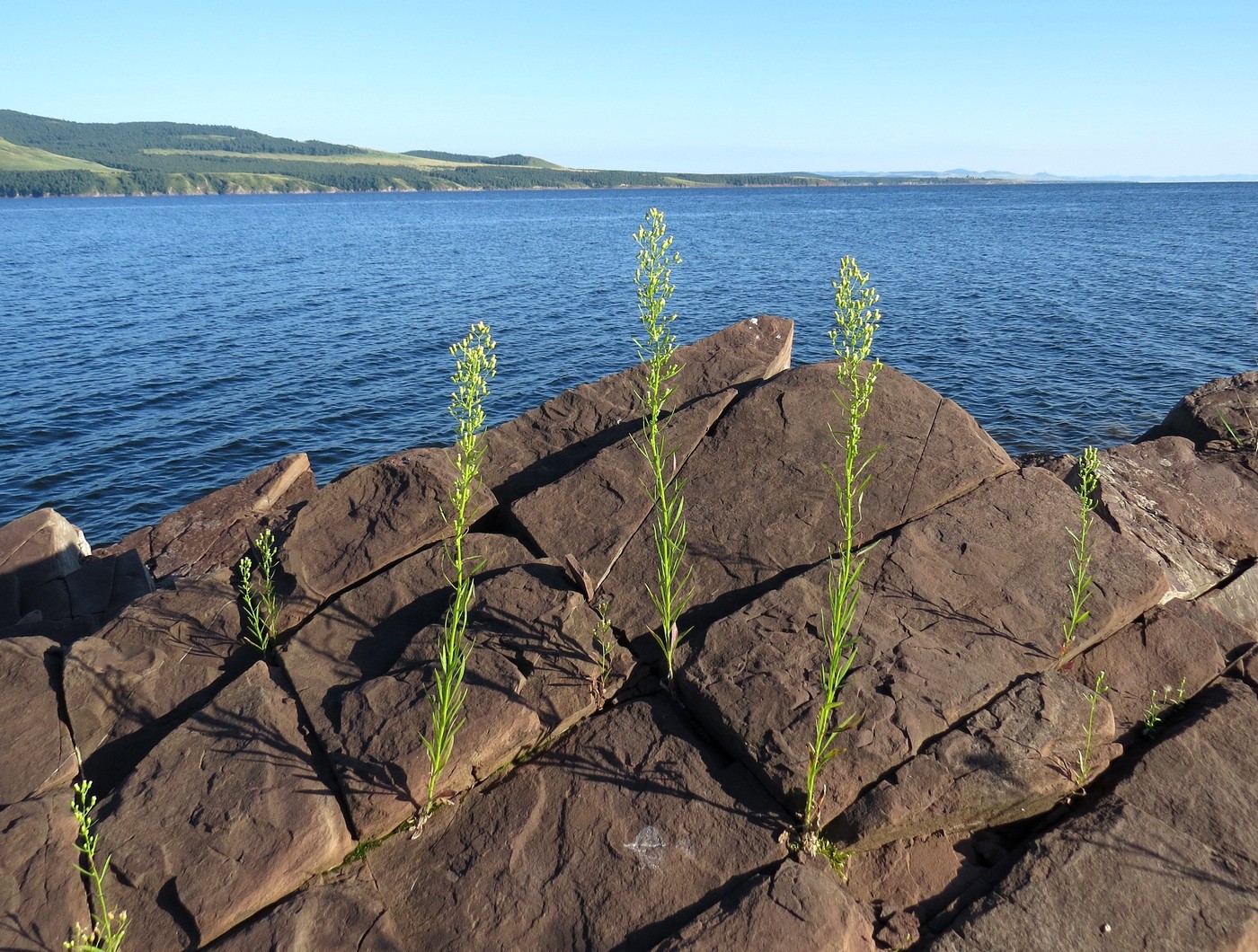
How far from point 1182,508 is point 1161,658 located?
279cm

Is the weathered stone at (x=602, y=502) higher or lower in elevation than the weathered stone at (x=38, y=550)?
higher

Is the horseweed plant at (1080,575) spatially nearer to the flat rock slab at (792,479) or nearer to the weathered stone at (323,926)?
the flat rock slab at (792,479)

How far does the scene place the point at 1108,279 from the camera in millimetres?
47688

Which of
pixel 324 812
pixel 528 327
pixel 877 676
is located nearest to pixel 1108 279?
pixel 528 327

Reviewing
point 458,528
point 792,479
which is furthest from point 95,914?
point 792,479

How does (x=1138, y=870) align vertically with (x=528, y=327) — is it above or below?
above

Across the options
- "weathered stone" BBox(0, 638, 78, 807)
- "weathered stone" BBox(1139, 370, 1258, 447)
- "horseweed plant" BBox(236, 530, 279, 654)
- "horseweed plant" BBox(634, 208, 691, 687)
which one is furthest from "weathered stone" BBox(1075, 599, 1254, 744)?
"weathered stone" BBox(0, 638, 78, 807)

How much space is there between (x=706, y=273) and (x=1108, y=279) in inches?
974

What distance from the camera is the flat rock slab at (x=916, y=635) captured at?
615 centimetres

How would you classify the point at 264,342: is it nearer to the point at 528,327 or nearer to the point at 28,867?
the point at 528,327

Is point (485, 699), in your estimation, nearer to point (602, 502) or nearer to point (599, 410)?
point (602, 502)

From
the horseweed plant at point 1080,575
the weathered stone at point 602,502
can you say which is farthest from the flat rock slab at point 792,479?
the horseweed plant at point 1080,575

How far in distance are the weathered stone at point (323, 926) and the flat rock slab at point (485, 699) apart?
0.56m

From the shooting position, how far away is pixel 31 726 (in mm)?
7293
